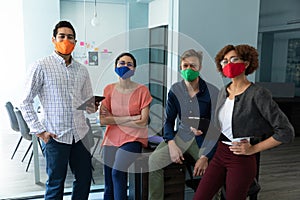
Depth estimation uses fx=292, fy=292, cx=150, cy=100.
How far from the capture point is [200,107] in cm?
201

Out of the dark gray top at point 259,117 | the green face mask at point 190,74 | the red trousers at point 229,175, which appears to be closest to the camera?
the dark gray top at point 259,117

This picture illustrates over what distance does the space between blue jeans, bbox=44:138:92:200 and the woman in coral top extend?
210 millimetres

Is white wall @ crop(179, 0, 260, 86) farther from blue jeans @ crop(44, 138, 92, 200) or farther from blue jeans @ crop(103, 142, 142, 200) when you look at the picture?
blue jeans @ crop(44, 138, 92, 200)

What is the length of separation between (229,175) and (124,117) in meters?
0.83

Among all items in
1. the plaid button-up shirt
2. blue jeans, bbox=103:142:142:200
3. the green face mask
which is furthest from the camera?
blue jeans, bbox=103:142:142:200

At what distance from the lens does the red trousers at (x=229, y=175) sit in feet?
5.51

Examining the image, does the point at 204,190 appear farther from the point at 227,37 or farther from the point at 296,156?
the point at 296,156

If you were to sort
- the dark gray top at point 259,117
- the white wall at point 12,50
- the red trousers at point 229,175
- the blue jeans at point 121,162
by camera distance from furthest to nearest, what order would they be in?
the white wall at point 12,50, the blue jeans at point 121,162, the red trousers at point 229,175, the dark gray top at point 259,117

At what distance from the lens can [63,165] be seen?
1996 mm

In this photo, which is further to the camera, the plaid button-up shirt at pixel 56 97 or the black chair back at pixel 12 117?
the black chair back at pixel 12 117

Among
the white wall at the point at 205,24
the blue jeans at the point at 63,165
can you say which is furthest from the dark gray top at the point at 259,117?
the white wall at the point at 205,24

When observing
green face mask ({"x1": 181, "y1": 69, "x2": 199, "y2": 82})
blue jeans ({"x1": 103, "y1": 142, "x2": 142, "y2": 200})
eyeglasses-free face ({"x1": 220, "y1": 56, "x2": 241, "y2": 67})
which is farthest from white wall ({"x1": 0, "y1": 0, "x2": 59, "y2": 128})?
eyeglasses-free face ({"x1": 220, "y1": 56, "x2": 241, "y2": 67})

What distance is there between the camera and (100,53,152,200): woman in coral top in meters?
2.11

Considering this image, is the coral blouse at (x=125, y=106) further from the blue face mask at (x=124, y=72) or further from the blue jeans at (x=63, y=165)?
the blue jeans at (x=63, y=165)
